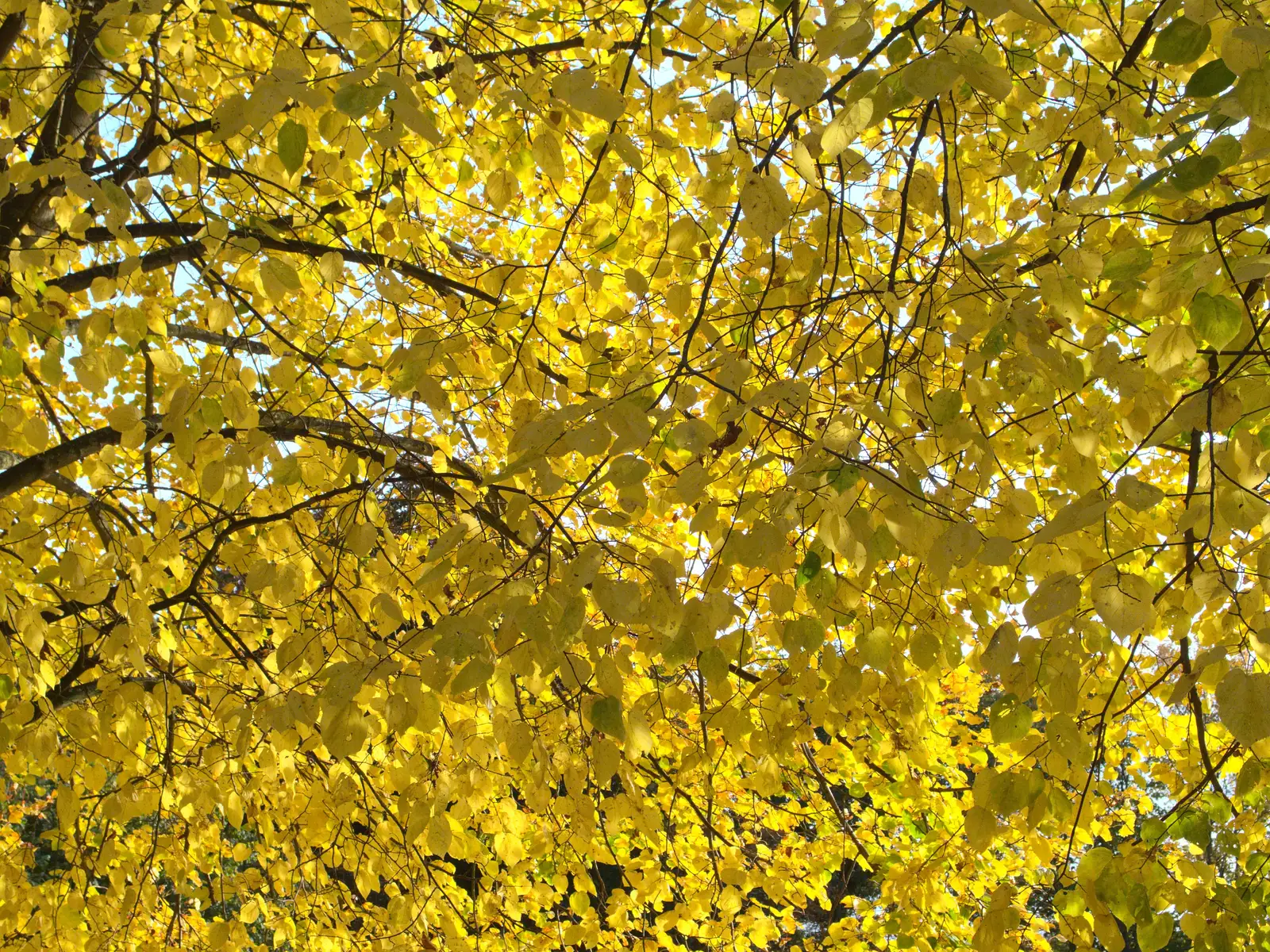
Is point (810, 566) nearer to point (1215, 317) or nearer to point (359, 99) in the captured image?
point (1215, 317)

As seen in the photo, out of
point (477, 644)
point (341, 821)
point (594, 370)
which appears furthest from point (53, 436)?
point (477, 644)

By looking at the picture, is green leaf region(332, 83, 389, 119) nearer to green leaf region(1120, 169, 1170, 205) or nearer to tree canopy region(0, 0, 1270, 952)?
tree canopy region(0, 0, 1270, 952)

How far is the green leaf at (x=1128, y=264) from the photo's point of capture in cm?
144

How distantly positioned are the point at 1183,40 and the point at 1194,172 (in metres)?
0.21

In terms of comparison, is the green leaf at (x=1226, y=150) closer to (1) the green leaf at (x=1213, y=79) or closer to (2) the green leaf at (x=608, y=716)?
(1) the green leaf at (x=1213, y=79)

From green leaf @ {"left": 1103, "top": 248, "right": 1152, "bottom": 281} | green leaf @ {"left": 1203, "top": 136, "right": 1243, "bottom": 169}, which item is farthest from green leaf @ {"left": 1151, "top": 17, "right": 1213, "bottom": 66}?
green leaf @ {"left": 1103, "top": 248, "right": 1152, "bottom": 281}

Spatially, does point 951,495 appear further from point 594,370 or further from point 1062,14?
point 1062,14

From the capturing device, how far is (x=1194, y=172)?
1187 mm

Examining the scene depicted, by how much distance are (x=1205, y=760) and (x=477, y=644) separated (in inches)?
59.2

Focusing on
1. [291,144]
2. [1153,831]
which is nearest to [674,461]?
[1153,831]

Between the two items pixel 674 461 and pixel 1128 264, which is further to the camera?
pixel 674 461

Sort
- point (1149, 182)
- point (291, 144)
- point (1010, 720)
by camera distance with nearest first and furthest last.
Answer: point (1149, 182)
point (291, 144)
point (1010, 720)

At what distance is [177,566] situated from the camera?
278 cm

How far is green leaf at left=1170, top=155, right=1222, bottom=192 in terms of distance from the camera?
1180 mm
